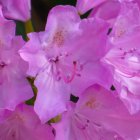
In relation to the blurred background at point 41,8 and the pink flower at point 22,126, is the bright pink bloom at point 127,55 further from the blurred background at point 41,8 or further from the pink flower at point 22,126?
the blurred background at point 41,8

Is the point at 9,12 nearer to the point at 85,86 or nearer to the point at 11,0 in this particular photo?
the point at 11,0

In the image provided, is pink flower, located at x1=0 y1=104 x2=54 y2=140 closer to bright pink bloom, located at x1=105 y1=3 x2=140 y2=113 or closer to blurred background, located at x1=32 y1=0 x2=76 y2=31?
bright pink bloom, located at x1=105 y1=3 x2=140 y2=113

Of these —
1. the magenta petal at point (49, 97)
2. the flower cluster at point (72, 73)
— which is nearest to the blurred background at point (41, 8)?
the flower cluster at point (72, 73)

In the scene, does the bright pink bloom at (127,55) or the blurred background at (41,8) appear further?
the blurred background at (41,8)

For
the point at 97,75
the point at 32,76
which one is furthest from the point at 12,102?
the point at 97,75

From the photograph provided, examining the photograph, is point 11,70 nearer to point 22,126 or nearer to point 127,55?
point 22,126

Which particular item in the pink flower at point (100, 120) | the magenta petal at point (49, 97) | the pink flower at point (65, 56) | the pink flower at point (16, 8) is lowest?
the pink flower at point (100, 120)
